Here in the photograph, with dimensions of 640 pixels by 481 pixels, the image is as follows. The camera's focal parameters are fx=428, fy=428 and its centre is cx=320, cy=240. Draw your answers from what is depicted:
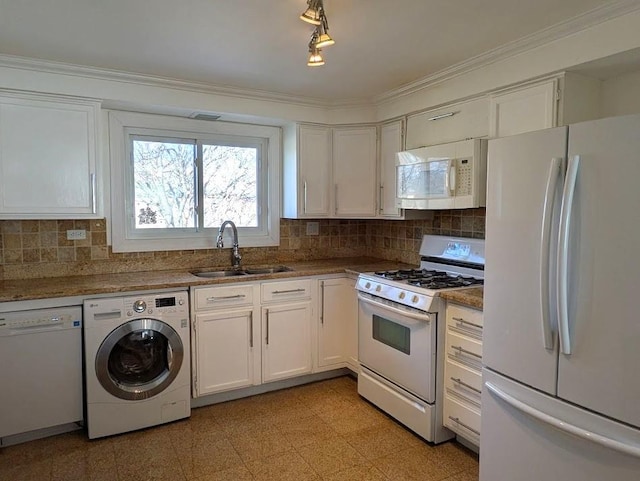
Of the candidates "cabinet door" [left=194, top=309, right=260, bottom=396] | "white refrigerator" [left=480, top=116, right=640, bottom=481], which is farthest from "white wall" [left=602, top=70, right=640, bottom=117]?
"cabinet door" [left=194, top=309, right=260, bottom=396]

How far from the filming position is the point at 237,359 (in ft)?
10.3

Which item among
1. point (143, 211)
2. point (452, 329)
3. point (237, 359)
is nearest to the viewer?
point (452, 329)

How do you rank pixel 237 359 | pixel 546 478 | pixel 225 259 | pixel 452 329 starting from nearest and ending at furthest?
pixel 546 478 < pixel 452 329 < pixel 237 359 < pixel 225 259

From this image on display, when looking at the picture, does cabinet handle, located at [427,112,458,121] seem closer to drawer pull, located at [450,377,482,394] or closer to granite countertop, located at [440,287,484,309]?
granite countertop, located at [440,287,484,309]

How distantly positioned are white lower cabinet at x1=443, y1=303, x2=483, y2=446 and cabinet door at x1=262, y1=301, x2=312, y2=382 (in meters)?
1.21

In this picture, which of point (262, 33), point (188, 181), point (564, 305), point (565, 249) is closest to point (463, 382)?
point (564, 305)

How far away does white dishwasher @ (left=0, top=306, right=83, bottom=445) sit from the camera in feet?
8.21

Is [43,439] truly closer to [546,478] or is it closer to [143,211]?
[143,211]

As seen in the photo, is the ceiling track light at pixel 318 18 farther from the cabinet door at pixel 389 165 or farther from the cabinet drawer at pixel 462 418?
the cabinet drawer at pixel 462 418

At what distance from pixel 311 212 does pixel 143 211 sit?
Result: 4.50 ft

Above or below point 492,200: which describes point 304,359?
below

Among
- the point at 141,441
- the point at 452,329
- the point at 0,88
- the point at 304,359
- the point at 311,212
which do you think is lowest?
the point at 141,441

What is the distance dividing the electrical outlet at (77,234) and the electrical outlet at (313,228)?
187 centimetres

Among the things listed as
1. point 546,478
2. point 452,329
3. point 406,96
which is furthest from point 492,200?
point 406,96
